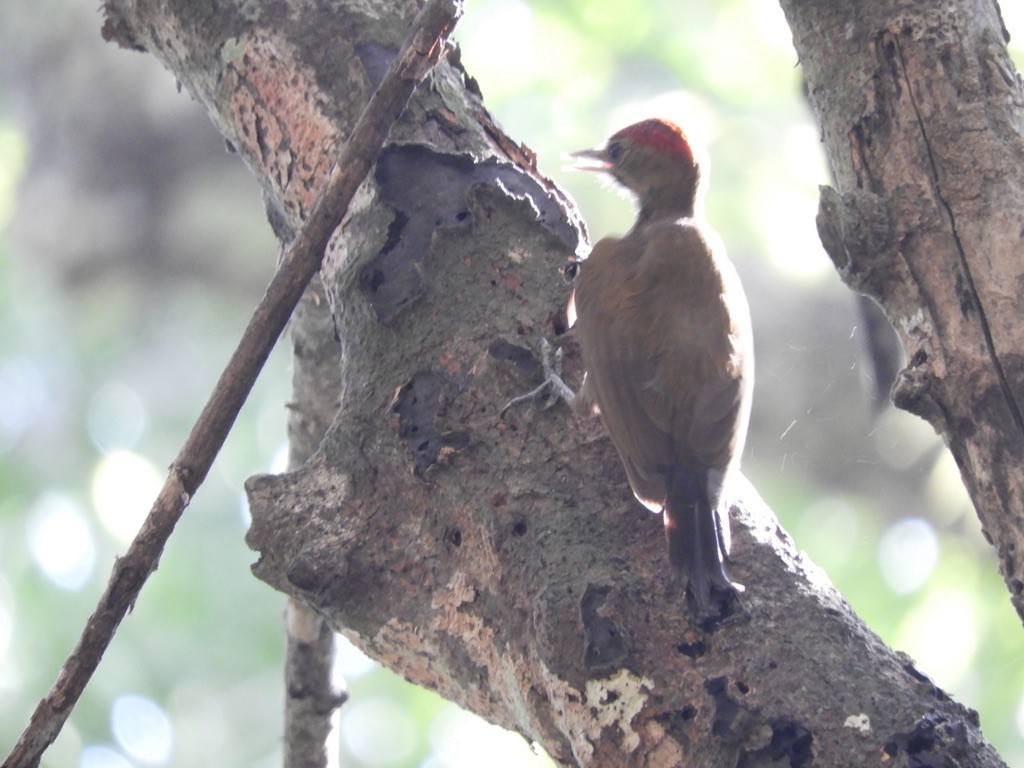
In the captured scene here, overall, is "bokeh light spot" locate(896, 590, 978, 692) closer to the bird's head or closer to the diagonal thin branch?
the bird's head

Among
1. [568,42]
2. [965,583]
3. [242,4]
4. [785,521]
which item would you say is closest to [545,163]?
[568,42]

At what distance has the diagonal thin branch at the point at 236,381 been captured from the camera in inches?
73.4

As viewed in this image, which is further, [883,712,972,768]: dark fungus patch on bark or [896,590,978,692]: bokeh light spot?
[896,590,978,692]: bokeh light spot

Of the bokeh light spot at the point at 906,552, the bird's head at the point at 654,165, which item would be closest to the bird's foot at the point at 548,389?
the bird's head at the point at 654,165

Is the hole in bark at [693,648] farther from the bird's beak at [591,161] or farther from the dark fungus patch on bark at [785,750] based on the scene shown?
the bird's beak at [591,161]

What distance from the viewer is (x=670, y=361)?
2.54 m

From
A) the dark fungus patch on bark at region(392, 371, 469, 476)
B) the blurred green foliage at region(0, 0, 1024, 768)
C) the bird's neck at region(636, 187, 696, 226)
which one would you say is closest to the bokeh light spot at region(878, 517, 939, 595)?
the blurred green foliage at region(0, 0, 1024, 768)

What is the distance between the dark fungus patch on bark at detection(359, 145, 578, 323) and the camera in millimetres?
2334

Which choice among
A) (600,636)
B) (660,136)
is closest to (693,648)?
(600,636)

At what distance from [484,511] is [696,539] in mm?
360

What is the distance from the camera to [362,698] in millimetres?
7293

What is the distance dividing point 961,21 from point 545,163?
3.79 meters

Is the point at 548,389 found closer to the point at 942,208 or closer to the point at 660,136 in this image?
the point at 942,208

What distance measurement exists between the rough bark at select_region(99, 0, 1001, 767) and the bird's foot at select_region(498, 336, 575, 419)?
0.02 m
